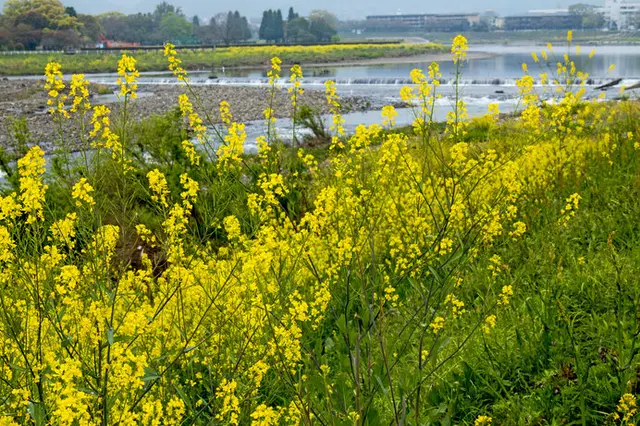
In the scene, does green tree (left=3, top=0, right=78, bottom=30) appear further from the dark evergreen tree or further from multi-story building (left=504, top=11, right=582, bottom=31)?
multi-story building (left=504, top=11, right=582, bottom=31)

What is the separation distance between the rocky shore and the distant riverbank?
16.2 m

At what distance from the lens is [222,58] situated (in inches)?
2276

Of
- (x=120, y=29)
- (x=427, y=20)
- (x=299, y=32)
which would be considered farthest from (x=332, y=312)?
(x=427, y=20)

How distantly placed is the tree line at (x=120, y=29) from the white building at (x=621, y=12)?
46134 millimetres

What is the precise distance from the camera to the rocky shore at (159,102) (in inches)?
889

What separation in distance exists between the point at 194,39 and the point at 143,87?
55265 millimetres

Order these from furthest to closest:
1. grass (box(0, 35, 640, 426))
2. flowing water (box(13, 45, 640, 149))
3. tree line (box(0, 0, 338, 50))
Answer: tree line (box(0, 0, 338, 50)) → flowing water (box(13, 45, 640, 149)) → grass (box(0, 35, 640, 426))

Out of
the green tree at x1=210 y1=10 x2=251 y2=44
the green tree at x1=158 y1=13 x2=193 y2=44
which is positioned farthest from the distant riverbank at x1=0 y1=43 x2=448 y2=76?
the green tree at x1=158 y1=13 x2=193 y2=44

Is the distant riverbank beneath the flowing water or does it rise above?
above

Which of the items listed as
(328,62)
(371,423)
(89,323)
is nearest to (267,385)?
(371,423)

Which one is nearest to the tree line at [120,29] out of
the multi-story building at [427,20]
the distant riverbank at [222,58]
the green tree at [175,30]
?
the green tree at [175,30]

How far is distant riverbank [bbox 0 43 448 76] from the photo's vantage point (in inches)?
2012

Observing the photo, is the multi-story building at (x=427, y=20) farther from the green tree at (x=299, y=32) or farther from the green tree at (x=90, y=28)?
the green tree at (x=90, y=28)

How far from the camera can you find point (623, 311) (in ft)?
12.9
